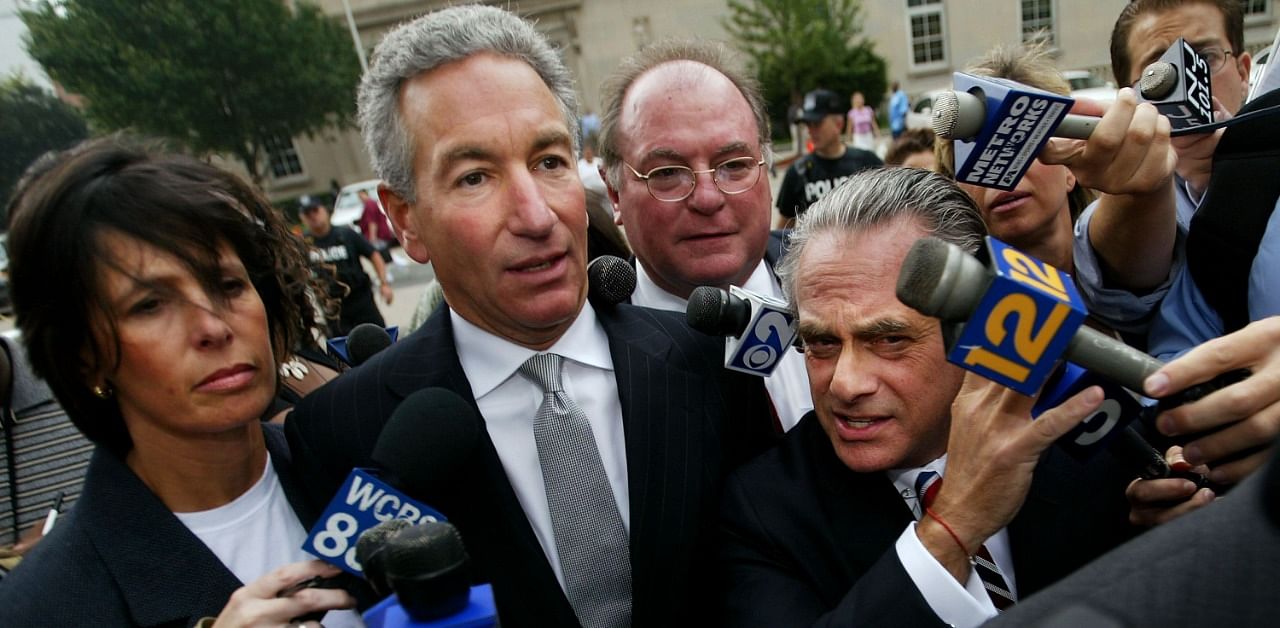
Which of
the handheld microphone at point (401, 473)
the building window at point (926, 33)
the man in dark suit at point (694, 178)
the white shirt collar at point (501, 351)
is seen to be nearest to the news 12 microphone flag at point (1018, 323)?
the handheld microphone at point (401, 473)

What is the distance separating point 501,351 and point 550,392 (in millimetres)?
141

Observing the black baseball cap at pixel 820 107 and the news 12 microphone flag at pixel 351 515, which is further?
the black baseball cap at pixel 820 107

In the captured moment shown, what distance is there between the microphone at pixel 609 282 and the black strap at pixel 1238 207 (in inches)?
45.4

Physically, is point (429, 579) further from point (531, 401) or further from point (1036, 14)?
point (1036, 14)

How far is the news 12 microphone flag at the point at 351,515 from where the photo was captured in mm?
1142

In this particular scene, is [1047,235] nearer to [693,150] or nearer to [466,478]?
[693,150]

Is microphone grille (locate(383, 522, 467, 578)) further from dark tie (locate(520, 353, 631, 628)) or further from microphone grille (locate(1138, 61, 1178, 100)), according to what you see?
microphone grille (locate(1138, 61, 1178, 100))

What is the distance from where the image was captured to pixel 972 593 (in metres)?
1.15

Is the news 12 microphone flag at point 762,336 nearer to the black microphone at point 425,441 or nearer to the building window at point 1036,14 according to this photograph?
the black microphone at point 425,441

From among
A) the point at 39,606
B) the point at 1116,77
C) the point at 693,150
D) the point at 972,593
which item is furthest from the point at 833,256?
the point at 1116,77

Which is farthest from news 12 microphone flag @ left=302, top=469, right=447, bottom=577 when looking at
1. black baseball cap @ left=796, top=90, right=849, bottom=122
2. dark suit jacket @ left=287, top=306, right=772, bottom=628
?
black baseball cap @ left=796, top=90, right=849, bottom=122

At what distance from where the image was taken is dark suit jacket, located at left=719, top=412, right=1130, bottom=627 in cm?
136

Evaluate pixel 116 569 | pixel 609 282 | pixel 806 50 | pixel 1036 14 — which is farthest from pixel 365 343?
pixel 1036 14

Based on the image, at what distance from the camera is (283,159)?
92.8 feet
